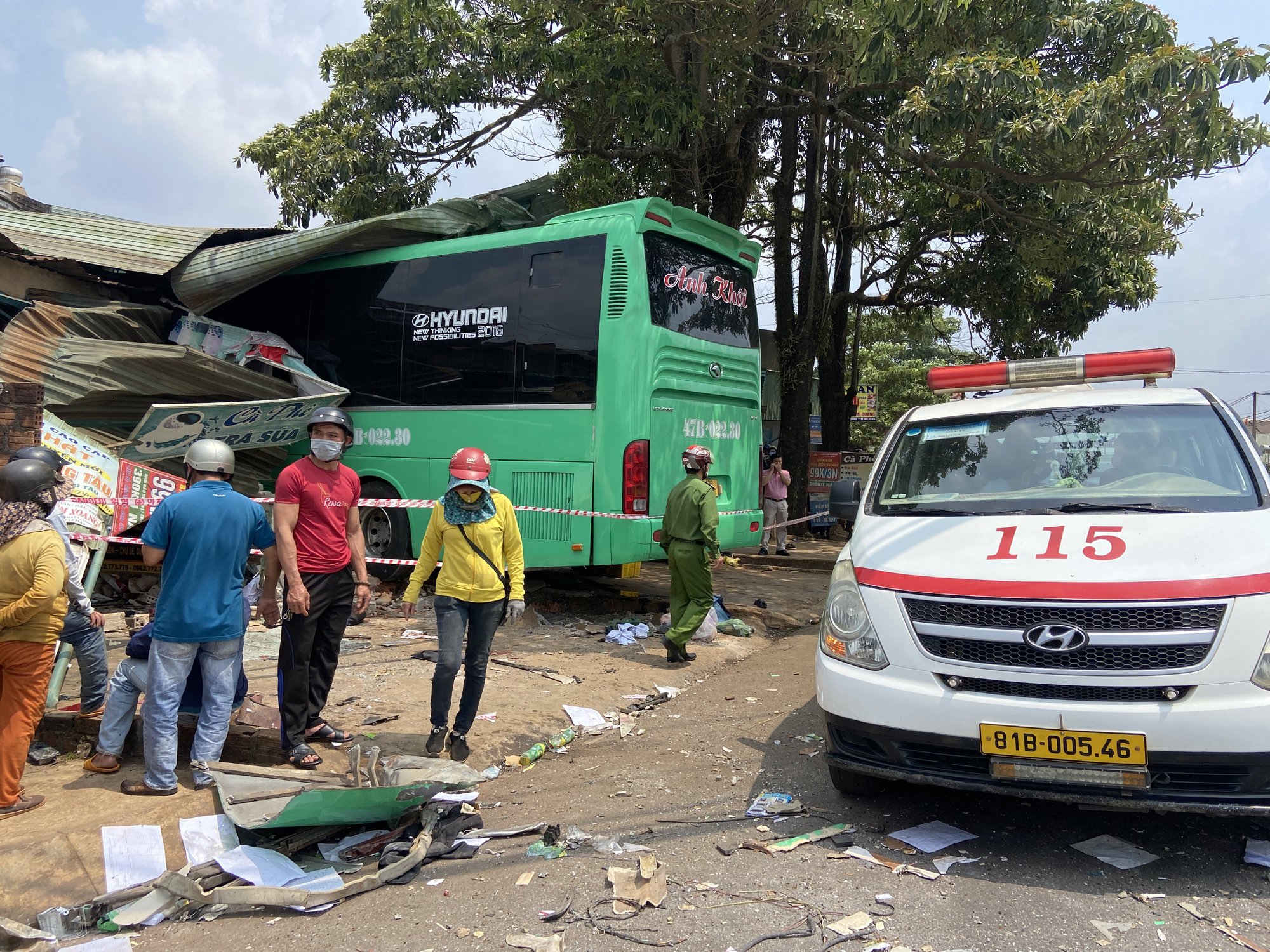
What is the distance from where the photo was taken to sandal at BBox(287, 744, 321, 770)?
472cm

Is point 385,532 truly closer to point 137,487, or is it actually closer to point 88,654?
point 137,487

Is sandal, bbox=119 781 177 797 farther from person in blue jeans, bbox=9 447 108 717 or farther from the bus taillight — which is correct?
the bus taillight

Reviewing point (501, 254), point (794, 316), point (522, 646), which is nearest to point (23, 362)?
point (501, 254)

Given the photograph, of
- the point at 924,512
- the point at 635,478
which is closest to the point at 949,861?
the point at 924,512

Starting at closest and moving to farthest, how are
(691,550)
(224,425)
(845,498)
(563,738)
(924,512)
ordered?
1. (924,512)
2. (845,498)
3. (563,738)
4. (691,550)
5. (224,425)

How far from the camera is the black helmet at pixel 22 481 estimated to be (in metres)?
4.21

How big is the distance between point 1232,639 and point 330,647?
4.24 meters

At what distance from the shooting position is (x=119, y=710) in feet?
15.2

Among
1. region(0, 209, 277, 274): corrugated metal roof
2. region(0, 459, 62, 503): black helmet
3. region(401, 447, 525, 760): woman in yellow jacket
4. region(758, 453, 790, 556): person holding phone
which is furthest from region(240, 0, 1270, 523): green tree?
region(0, 459, 62, 503): black helmet

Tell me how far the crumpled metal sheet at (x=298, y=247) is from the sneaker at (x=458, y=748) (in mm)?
5890

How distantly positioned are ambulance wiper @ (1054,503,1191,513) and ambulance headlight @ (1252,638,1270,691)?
2.69ft

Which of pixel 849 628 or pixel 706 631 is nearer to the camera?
pixel 849 628

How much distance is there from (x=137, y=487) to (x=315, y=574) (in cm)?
269

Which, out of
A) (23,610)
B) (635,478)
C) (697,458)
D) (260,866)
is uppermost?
(697,458)
